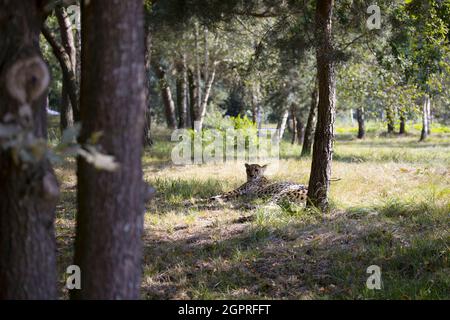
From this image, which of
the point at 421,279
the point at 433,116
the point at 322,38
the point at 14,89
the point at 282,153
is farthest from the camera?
the point at 433,116

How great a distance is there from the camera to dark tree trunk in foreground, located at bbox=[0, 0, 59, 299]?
140 inches

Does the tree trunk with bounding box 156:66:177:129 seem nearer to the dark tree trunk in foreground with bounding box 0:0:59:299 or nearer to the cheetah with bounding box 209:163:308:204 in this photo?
the cheetah with bounding box 209:163:308:204

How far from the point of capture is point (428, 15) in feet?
31.2

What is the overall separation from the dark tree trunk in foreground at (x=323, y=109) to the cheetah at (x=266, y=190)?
2.77 feet

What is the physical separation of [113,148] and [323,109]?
613 cm

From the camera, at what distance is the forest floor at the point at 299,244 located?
6137 millimetres

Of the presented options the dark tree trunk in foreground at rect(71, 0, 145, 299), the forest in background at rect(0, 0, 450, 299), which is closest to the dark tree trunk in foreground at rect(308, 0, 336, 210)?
the forest in background at rect(0, 0, 450, 299)

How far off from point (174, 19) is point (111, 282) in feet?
28.6

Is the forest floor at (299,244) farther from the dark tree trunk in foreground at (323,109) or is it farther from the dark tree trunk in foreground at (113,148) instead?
the dark tree trunk in foreground at (113,148)

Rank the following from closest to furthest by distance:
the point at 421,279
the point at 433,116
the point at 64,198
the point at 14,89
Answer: the point at 14,89 → the point at 421,279 → the point at 64,198 → the point at 433,116

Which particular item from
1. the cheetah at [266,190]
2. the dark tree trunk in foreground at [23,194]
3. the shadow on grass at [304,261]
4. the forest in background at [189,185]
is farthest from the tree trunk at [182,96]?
the dark tree trunk in foreground at [23,194]

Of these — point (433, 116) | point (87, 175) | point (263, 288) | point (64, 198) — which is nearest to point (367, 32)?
point (263, 288)

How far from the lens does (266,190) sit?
1093 cm

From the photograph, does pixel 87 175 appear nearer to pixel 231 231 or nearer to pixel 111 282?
pixel 111 282
